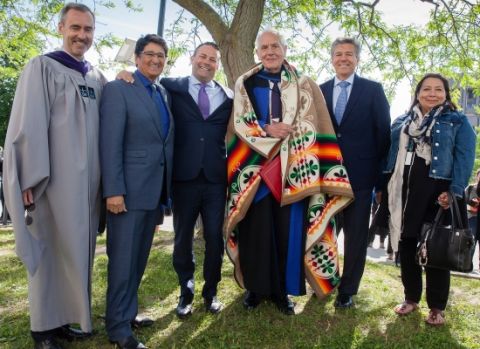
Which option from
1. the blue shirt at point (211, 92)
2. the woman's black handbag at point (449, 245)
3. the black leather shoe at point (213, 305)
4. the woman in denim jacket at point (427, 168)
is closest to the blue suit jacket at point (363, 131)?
the woman in denim jacket at point (427, 168)

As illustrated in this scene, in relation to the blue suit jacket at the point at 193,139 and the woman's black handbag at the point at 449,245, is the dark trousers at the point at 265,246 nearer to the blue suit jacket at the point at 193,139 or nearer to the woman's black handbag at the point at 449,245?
the blue suit jacket at the point at 193,139

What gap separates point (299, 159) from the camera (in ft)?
11.2

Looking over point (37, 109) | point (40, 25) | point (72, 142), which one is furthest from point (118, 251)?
point (40, 25)

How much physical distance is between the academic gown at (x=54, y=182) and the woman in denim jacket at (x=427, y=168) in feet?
7.43

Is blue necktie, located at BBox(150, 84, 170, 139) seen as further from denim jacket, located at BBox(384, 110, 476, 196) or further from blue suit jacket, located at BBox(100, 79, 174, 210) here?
denim jacket, located at BBox(384, 110, 476, 196)

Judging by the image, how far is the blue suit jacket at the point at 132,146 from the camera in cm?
285

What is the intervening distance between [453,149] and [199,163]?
1882mm

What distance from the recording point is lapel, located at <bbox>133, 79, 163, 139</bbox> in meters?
Result: 3.02

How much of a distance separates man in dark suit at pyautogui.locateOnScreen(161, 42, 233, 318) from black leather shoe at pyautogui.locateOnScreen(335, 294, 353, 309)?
100cm

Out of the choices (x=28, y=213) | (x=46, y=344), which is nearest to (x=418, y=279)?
(x=46, y=344)

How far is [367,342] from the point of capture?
311 cm

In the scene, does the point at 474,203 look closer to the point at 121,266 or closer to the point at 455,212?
the point at 455,212

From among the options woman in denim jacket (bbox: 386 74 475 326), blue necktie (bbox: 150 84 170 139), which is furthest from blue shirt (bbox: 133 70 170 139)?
woman in denim jacket (bbox: 386 74 475 326)

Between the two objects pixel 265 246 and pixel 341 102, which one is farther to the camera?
pixel 341 102
